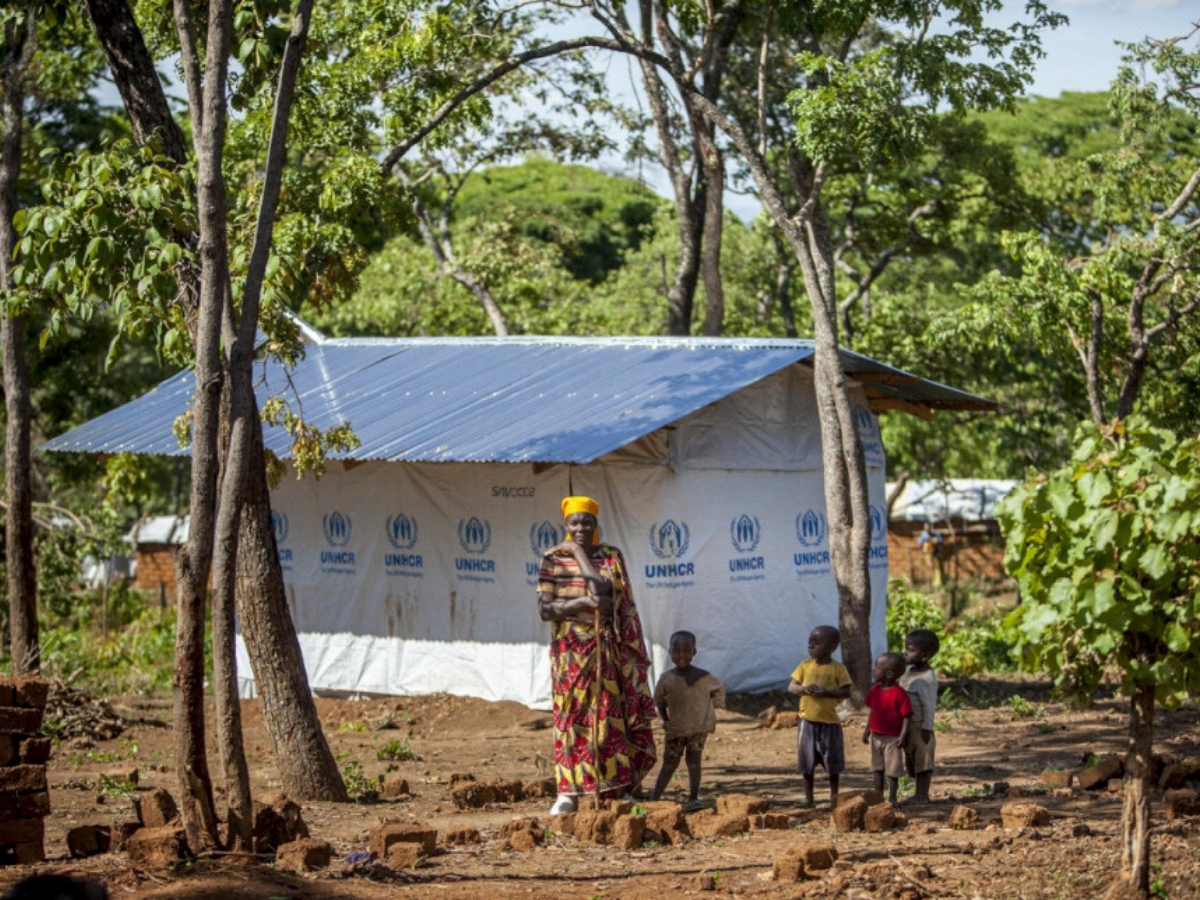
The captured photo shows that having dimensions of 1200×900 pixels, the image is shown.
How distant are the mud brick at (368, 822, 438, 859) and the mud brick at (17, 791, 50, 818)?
1.43 metres

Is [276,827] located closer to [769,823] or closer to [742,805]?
[742,805]

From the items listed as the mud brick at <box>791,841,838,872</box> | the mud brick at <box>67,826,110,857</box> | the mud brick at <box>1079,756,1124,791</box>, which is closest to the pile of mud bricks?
the mud brick at <box>67,826,110,857</box>

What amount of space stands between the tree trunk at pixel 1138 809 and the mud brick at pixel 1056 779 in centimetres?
298

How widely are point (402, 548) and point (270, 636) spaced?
5.09m

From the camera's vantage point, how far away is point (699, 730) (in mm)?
7633

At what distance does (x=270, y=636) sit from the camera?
766cm

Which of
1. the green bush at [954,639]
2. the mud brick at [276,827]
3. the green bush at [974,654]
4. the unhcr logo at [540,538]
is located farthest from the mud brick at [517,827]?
the green bush at [974,654]

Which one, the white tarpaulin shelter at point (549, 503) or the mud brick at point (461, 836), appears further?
the white tarpaulin shelter at point (549, 503)

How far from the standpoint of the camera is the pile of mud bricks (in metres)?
6.13

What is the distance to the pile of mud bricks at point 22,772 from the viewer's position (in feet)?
20.1

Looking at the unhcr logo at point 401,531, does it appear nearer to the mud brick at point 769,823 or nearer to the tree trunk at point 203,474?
the mud brick at point 769,823

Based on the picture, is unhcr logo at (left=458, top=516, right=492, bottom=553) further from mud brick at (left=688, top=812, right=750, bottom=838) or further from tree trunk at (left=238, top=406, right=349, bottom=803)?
mud brick at (left=688, top=812, right=750, bottom=838)

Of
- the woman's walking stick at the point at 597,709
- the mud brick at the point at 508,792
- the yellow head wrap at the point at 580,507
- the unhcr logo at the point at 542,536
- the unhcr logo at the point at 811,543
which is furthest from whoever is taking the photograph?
the unhcr logo at the point at 811,543

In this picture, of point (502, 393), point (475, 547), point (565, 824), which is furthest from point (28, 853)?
point (502, 393)
